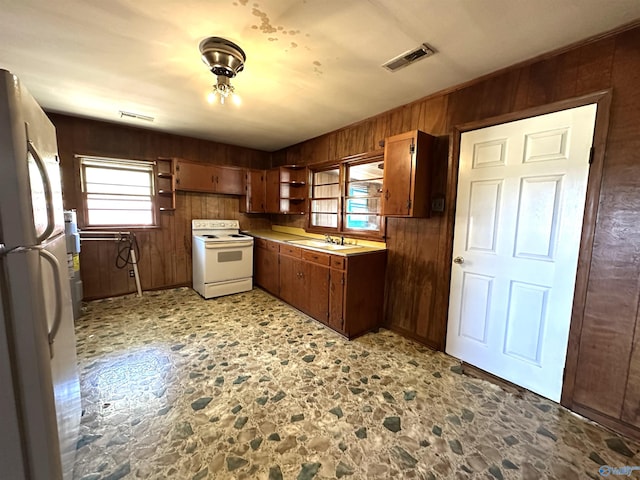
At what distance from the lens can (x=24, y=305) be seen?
0.92 meters

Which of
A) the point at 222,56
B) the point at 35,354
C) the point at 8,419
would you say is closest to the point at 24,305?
the point at 35,354

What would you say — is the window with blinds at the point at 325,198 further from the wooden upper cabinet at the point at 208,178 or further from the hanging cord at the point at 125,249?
the hanging cord at the point at 125,249

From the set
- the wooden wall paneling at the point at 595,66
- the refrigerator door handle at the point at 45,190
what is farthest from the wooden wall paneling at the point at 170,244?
the wooden wall paneling at the point at 595,66

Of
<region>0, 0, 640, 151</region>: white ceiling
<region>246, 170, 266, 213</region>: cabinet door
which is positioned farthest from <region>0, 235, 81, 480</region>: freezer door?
<region>246, 170, 266, 213</region>: cabinet door

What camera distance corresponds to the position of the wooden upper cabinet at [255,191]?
→ 4.64 meters

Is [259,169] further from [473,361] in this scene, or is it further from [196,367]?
[473,361]

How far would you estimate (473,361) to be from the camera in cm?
238

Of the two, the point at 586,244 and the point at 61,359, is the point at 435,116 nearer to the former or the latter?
the point at 586,244

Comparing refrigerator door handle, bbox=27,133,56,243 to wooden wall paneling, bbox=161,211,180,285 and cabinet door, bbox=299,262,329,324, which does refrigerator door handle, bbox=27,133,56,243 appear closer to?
cabinet door, bbox=299,262,329,324

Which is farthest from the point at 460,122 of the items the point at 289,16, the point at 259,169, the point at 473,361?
the point at 259,169

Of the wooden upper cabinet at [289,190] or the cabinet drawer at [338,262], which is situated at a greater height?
the wooden upper cabinet at [289,190]

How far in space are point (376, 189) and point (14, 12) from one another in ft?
10.4

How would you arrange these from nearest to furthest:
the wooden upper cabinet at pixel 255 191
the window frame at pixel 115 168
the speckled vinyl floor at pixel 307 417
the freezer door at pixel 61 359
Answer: the freezer door at pixel 61 359
the speckled vinyl floor at pixel 307 417
the window frame at pixel 115 168
the wooden upper cabinet at pixel 255 191

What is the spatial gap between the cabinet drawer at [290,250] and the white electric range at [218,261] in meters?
0.83
